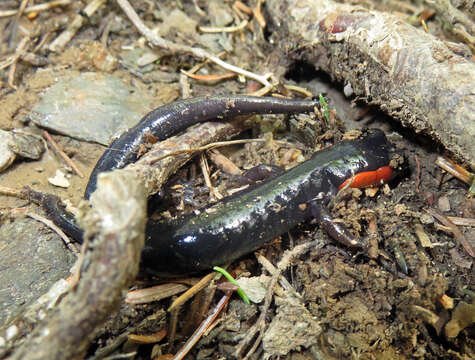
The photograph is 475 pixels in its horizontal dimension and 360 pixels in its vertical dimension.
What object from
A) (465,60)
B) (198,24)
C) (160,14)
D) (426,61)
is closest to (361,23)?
(426,61)

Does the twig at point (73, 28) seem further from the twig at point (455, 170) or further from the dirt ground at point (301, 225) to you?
the twig at point (455, 170)

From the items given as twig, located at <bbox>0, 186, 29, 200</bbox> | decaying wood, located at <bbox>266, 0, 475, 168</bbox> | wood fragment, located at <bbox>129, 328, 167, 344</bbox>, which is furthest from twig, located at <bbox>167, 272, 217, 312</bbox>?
decaying wood, located at <bbox>266, 0, 475, 168</bbox>

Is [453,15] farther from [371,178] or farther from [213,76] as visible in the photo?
[213,76]

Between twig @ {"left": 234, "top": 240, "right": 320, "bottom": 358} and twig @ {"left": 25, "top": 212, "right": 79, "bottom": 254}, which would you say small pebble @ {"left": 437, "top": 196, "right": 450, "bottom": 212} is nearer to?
twig @ {"left": 234, "top": 240, "right": 320, "bottom": 358}

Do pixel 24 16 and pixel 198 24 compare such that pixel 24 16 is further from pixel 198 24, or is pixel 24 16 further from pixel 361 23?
pixel 361 23

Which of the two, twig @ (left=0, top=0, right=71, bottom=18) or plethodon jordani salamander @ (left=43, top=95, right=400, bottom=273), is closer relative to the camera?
plethodon jordani salamander @ (left=43, top=95, right=400, bottom=273)

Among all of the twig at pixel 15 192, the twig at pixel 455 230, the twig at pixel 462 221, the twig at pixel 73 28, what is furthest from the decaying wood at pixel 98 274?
the twig at pixel 73 28

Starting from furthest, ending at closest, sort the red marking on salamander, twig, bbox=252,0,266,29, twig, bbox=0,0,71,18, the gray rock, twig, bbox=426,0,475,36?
twig, bbox=0,0,71,18, twig, bbox=252,0,266,29, twig, bbox=426,0,475,36, the red marking on salamander, the gray rock
